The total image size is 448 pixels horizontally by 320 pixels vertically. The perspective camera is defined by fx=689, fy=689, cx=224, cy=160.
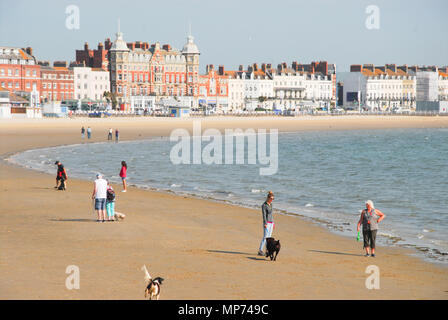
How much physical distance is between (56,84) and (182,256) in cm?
11483

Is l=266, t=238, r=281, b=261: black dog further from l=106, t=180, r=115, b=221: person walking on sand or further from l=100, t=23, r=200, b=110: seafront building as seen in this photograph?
l=100, t=23, r=200, b=110: seafront building

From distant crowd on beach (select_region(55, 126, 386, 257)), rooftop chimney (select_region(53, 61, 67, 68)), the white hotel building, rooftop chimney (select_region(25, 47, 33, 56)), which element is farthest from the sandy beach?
the white hotel building

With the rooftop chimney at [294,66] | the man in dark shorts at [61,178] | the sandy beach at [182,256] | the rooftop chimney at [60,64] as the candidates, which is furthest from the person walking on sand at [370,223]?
the rooftop chimney at [294,66]

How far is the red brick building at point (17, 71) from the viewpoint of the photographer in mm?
115500

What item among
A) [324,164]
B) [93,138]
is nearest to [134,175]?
[324,164]

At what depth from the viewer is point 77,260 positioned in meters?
14.7

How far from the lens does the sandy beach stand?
41.9 ft

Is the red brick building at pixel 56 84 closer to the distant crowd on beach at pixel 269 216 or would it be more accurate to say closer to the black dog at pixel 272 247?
the distant crowd on beach at pixel 269 216

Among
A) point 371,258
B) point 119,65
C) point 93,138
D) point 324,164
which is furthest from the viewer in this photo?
point 119,65

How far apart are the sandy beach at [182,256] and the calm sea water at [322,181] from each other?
2.17 meters

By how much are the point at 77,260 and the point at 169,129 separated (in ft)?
230

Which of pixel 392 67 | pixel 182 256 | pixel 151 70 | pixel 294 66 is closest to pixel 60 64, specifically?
pixel 151 70
